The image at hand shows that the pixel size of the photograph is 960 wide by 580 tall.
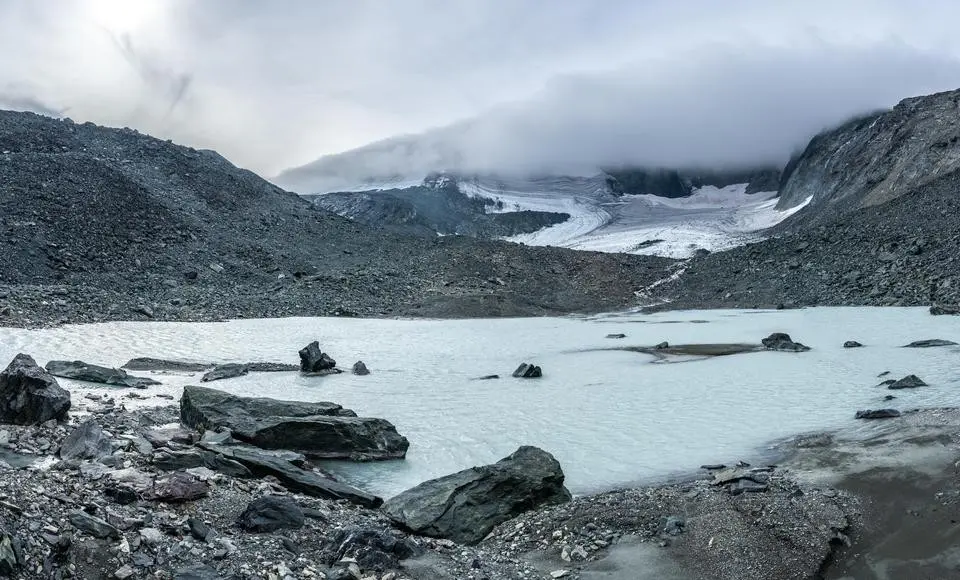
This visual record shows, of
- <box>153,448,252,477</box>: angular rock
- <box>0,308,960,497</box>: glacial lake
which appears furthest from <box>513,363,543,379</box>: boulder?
<box>153,448,252,477</box>: angular rock

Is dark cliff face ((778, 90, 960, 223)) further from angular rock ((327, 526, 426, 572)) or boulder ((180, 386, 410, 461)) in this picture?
angular rock ((327, 526, 426, 572))

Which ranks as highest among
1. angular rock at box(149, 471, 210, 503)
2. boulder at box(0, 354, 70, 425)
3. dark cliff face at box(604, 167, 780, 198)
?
dark cliff face at box(604, 167, 780, 198)

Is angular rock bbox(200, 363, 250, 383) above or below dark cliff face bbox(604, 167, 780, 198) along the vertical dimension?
below

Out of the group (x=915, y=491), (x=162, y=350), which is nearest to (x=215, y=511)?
(x=915, y=491)

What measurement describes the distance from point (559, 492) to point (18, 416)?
10027 millimetres

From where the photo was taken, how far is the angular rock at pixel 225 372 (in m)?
22.3

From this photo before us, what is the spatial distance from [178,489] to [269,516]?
139 cm

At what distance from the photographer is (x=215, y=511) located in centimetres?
919

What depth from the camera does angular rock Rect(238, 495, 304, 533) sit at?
350 inches

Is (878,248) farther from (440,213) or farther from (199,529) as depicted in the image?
(440,213)

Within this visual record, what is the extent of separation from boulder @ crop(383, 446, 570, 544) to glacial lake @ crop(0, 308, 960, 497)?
1.36 metres

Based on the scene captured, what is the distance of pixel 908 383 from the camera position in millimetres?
18469

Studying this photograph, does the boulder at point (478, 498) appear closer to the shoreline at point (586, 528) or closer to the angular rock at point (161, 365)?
the shoreline at point (586, 528)

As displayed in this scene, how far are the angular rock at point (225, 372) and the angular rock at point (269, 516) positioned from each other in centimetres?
1395
